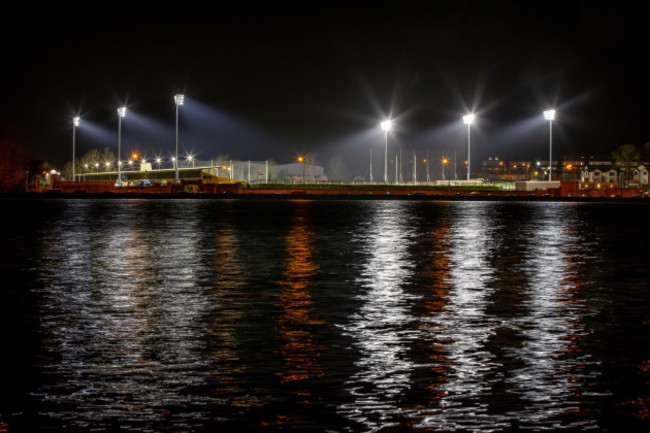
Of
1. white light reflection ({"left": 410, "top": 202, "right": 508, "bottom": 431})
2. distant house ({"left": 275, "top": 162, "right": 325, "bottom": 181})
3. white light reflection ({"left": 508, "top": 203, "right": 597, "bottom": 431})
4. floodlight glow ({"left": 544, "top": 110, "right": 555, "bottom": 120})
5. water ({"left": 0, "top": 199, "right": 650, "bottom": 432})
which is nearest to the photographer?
white light reflection ({"left": 410, "top": 202, "right": 508, "bottom": 431})

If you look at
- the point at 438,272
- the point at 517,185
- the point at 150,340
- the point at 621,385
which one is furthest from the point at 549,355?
the point at 517,185

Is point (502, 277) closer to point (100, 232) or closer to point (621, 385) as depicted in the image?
point (621, 385)

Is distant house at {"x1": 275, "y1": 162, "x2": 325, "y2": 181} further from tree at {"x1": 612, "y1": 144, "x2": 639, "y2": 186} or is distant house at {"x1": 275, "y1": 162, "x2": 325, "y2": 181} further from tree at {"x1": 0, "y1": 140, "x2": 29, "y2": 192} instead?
tree at {"x1": 0, "y1": 140, "x2": 29, "y2": 192}

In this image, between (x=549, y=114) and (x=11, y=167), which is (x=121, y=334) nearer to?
(x=549, y=114)

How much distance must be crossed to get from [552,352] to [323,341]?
2.78 metres

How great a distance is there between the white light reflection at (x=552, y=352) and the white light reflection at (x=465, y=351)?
0.37 metres

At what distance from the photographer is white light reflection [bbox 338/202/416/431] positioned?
291 inches

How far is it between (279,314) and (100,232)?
62.2ft

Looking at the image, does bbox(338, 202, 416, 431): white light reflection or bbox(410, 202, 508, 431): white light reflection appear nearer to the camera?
bbox(410, 202, 508, 431): white light reflection

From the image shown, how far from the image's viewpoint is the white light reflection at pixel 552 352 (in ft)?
24.3

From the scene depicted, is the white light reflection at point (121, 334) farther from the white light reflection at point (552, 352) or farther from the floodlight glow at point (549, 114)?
the floodlight glow at point (549, 114)

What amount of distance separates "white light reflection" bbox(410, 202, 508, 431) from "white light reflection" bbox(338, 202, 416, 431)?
1.27 ft

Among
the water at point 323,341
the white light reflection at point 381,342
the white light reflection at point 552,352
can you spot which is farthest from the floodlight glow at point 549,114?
the white light reflection at point 552,352

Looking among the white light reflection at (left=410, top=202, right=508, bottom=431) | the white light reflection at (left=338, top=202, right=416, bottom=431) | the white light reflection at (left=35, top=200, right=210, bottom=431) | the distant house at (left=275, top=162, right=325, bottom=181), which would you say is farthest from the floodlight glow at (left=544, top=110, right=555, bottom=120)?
the distant house at (left=275, top=162, right=325, bottom=181)
